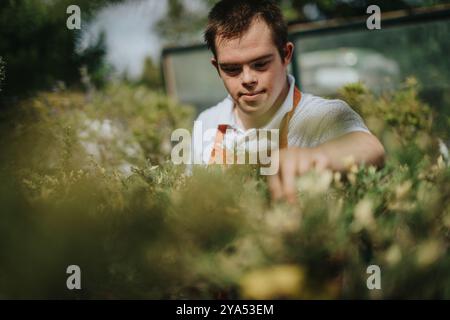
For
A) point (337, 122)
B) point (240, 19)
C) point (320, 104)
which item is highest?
point (240, 19)

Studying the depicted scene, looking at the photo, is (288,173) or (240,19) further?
(240,19)

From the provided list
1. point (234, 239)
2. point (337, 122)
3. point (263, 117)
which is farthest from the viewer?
point (263, 117)

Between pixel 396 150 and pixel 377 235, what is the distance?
0.50 meters

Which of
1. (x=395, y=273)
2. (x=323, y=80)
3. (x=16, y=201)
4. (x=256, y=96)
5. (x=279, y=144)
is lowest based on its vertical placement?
(x=395, y=273)

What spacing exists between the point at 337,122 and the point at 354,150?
334 millimetres

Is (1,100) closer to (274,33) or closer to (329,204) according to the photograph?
(274,33)

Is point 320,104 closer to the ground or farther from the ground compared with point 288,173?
farther from the ground

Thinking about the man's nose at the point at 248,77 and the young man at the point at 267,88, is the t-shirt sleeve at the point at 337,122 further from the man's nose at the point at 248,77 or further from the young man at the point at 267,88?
the man's nose at the point at 248,77

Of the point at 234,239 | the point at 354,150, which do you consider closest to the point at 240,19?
the point at 354,150

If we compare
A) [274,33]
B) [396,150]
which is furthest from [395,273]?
[274,33]

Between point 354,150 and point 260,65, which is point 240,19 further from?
point 354,150

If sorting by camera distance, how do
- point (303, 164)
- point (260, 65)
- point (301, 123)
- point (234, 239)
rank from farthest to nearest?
point (301, 123) → point (260, 65) → point (303, 164) → point (234, 239)

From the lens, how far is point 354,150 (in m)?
1.31

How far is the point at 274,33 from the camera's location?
184 cm
